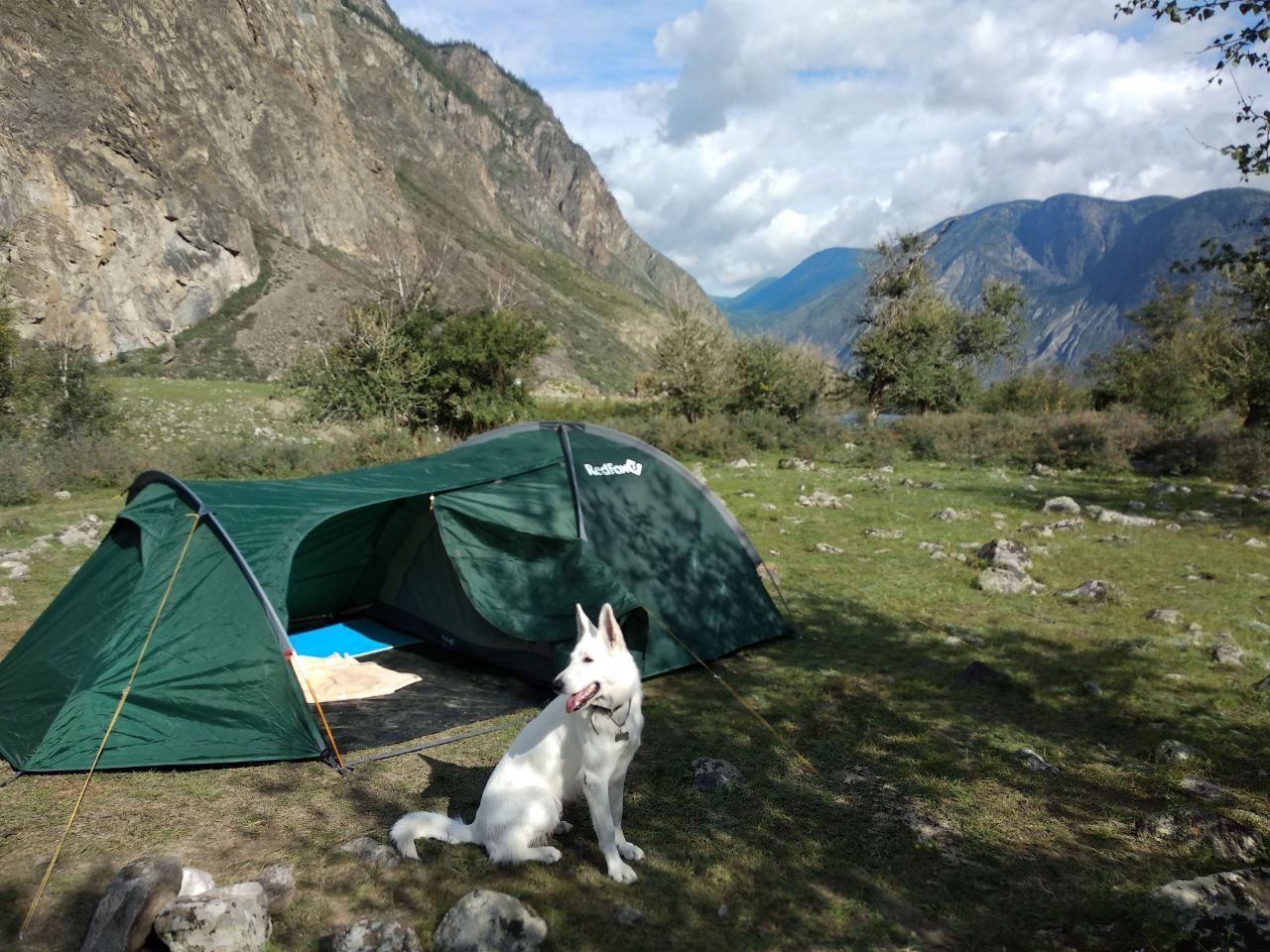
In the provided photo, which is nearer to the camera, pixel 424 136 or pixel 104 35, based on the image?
pixel 104 35

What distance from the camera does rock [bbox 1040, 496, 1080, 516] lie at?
16.4m

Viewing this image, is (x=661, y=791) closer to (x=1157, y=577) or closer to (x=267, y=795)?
(x=267, y=795)

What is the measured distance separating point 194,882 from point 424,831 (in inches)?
45.9

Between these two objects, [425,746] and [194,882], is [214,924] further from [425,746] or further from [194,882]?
[425,746]

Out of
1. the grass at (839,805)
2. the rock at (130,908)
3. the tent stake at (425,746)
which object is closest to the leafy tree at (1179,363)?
the grass at (839,805)

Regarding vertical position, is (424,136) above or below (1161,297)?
above

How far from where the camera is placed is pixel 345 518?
9.09 metres

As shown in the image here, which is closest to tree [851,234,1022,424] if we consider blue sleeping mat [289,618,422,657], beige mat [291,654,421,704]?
blue sleeping mat [289,618,422,657]

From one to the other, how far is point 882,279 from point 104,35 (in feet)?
177

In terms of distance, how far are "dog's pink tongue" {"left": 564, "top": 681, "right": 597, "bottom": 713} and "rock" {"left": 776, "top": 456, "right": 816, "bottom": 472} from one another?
19.8m

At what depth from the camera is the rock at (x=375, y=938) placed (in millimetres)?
3730

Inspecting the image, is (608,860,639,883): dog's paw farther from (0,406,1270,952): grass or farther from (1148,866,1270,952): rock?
(1148,866,1270,952): rock

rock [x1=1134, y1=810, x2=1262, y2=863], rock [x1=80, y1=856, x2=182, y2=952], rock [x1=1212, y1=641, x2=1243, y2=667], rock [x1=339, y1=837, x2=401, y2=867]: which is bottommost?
rock [x1=1212, y1=641, x2=1243, y2=667]

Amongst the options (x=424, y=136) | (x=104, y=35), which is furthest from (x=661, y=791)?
(x=424, y=136)
